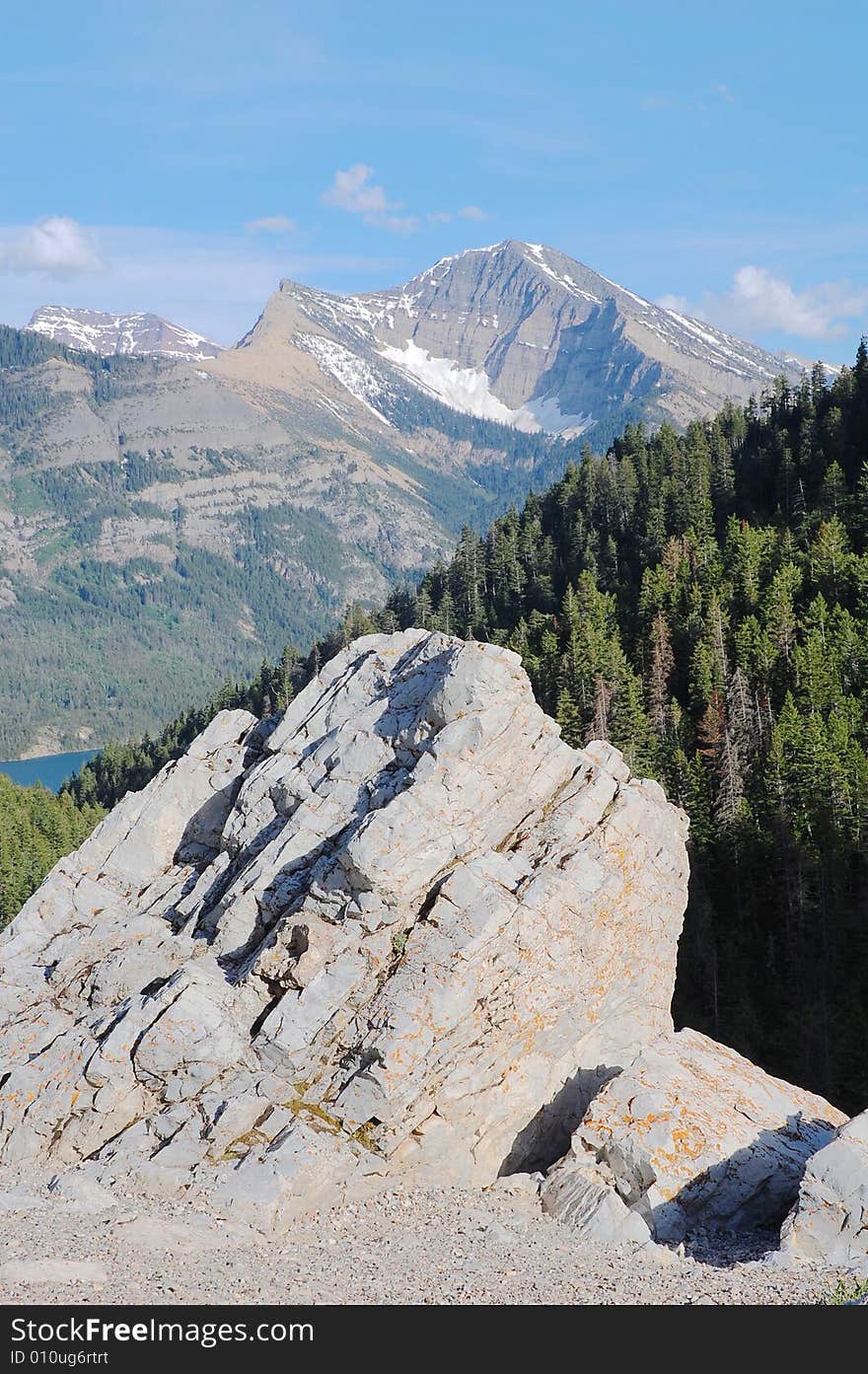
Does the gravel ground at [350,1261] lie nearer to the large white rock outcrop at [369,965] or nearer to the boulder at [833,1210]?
the boulder at [833,1210]

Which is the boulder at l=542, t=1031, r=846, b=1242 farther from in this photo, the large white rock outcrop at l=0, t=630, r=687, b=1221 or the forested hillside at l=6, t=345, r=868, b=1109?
the forested hillside at l=6, t=345, r=868, b=1109

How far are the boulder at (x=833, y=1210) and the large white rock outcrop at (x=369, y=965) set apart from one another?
358 inches

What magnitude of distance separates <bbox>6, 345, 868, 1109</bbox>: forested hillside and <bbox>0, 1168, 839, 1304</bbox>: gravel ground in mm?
28617

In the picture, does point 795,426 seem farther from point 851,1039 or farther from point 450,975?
point 450,975

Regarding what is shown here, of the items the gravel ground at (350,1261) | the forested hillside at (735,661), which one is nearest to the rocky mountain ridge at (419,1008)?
the gravel ground at (350,1261)

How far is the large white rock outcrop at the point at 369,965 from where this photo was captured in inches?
1254

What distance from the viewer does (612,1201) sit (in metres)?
29.8

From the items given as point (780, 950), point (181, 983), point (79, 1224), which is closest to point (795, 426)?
point (780, 950)

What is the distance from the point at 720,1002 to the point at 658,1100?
2755cm

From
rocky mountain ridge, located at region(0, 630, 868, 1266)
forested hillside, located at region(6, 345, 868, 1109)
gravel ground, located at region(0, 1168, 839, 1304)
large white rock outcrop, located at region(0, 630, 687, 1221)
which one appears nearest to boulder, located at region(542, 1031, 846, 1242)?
rocky mountain ridge, located at region(0, 630, 868, 1266)

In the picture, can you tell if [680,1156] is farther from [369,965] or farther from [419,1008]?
[369,965]

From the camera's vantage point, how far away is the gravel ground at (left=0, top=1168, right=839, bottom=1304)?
926 inches

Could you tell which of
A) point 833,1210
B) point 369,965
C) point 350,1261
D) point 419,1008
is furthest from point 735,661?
point 350,1261

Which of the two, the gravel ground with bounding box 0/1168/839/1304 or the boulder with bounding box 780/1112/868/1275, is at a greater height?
the boulder with bounding box 780/1112/868/1275
